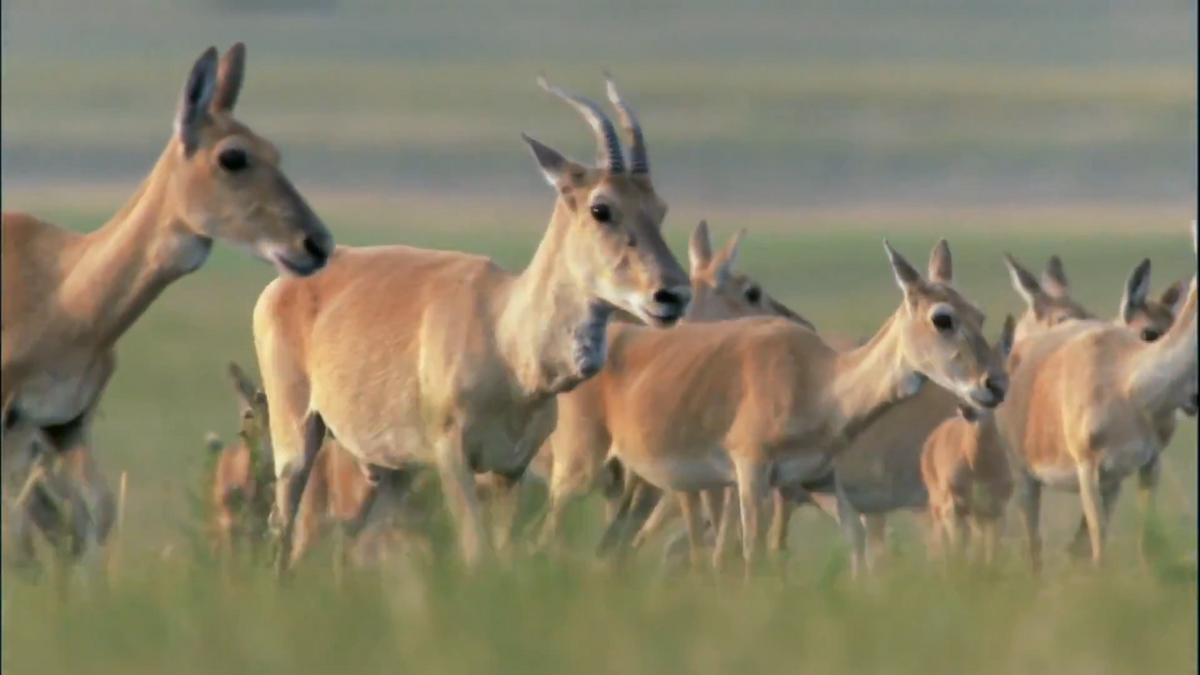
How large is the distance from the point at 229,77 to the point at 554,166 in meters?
1.74

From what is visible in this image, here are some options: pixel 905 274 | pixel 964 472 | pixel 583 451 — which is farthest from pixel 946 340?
pixel 583 451

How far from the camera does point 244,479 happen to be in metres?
15.3

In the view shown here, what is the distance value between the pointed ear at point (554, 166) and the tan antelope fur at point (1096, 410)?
4.27 metres

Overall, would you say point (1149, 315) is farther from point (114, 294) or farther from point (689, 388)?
point (114, 294)

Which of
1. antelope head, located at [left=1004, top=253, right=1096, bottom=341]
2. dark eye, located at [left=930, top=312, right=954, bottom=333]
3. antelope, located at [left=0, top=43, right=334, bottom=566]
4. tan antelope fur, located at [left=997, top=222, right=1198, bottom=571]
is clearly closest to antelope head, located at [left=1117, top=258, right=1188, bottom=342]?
tan antelope fur, located at [left=997, top=222, right=1198, bottom=571]

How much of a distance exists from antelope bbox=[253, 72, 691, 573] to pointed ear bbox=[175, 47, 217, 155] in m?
1.76

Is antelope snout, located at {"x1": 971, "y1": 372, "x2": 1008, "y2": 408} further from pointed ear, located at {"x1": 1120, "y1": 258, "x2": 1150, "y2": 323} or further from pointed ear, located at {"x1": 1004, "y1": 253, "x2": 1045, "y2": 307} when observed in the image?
pointed ear, located at {"x1": 1004, "y1": 253, "x2": 1045, "y2": 307}

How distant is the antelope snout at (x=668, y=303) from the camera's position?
1200 cm

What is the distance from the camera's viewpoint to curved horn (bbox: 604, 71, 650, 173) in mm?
12422

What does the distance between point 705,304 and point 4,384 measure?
28.8 feet

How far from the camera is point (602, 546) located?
1520cm

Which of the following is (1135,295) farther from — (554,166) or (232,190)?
(232,190)

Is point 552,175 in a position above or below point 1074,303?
above

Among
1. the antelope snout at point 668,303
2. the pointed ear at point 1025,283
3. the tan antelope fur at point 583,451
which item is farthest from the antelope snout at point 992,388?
the pointed ear at point 1025,283
